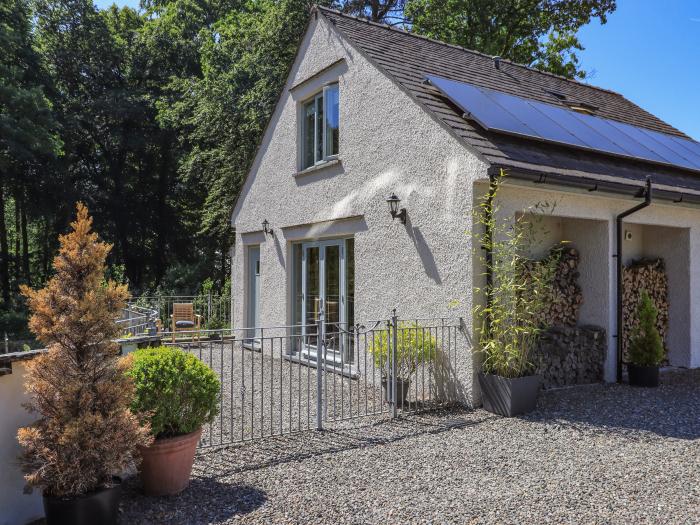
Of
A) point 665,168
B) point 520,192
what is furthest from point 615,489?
point 665,168

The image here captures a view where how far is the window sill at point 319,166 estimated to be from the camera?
9.81 m

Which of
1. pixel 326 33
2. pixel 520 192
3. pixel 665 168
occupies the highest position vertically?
pixel 326 33

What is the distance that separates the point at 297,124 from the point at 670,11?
8872mm

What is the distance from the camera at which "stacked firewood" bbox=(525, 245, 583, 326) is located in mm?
8422

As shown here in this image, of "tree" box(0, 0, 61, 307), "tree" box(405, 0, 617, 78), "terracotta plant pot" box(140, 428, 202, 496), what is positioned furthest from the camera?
"tree" box(405, 0, 617, 78)

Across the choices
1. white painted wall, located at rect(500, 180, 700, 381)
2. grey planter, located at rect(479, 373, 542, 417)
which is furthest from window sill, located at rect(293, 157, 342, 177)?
grey planter, located at rect(479, 373, 542, 417)

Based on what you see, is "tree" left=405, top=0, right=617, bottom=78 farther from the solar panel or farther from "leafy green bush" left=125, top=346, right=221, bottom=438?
"leafy green bush" left=125, top=346, right=221, bottom=438

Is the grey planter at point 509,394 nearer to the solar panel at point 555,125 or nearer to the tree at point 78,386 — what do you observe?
the solar panel at point 555,125

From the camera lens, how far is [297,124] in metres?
11.2

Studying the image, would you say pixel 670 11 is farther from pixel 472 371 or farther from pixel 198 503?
pixel 198 503

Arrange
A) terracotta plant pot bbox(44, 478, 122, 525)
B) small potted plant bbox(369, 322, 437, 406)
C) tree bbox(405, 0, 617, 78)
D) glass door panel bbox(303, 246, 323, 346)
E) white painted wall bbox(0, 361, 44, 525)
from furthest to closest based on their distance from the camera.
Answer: tree bbox(405, 0, 617, 78), glass door panel bbox(303, 246, 323, 346), small potted plant bbox(369, 322, 437, 406), white painted wall bbox(0, 361, 44, 525), terracotta plant pot bbox(44, 478, 122, 525)

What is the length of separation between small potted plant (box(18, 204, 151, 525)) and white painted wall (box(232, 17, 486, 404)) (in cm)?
451

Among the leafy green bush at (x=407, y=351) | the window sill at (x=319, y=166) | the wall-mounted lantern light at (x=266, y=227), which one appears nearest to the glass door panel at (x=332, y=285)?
the window sill at (x=319, y=166)

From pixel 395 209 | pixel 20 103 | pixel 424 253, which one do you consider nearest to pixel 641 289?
pixel 424 253
